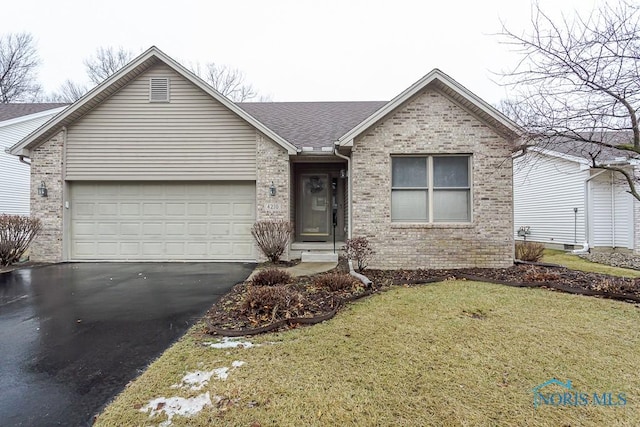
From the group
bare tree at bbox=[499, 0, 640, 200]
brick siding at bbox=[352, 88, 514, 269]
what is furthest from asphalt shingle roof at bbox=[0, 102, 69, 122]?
bare tree at bbox=[499, 0, 640, 200]

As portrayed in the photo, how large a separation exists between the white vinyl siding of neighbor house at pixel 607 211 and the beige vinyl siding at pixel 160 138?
1295 cm

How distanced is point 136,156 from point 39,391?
26.6 ft

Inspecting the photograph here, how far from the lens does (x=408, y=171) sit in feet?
26.5

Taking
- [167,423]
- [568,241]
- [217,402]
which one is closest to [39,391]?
[167,423]

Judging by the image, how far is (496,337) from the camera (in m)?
3.98

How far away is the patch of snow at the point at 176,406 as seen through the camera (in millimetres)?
2475

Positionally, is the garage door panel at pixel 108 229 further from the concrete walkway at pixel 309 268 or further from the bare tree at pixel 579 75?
the bare tree at pixel 579 75

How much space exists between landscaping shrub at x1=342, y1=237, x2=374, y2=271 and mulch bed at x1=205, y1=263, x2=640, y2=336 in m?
0.28

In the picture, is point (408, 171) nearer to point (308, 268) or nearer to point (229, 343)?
point (308, 268)

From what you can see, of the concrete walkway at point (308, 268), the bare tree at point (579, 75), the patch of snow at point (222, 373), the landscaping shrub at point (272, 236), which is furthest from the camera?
the landscaping shrub at point (272, 236)

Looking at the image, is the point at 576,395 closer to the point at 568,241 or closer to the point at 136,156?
the point at 136,156

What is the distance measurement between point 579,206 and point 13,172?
85.3 feet

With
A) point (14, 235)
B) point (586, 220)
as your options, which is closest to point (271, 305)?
point (14, 235)

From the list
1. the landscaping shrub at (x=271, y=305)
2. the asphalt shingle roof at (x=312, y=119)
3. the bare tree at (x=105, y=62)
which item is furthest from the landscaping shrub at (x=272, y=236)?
the bare tree at (x=105, y=62)
